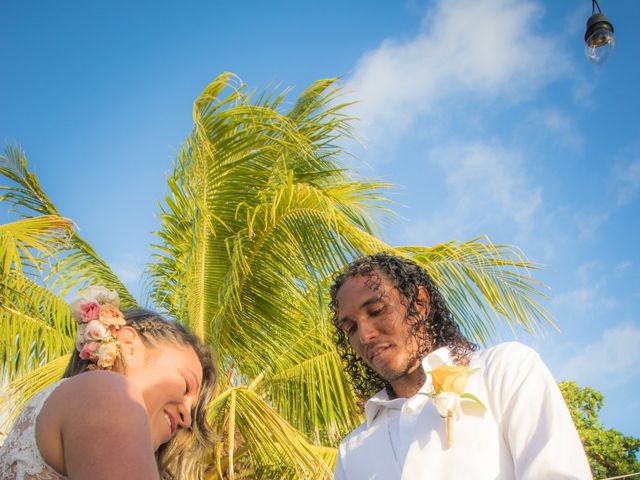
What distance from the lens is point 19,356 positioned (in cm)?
643

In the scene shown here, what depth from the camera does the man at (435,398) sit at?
1.91 meters

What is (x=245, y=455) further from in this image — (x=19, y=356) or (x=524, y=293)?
(x=524, y=293)

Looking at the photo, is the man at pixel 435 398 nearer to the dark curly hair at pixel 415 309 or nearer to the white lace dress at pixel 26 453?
the dark curly hair at pixel 415 309

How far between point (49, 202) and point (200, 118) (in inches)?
104

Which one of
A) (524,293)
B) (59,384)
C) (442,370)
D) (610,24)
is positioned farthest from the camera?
(524,293)

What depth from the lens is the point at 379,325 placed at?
2508 mm

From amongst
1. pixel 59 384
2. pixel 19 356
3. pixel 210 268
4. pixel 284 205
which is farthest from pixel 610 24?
pixel 19 356

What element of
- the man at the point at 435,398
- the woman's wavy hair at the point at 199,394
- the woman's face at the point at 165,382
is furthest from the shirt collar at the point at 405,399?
the woman's face at the point at 165,382

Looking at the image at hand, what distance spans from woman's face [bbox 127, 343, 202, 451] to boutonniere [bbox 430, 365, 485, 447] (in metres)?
0.75

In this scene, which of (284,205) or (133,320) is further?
(284,205)

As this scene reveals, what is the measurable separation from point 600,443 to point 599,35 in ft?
54.0

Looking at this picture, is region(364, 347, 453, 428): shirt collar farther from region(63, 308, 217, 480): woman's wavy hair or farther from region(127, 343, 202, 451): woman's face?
region(127, 343, 202, 451): woman's face

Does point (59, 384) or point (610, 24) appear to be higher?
point (610, 24)

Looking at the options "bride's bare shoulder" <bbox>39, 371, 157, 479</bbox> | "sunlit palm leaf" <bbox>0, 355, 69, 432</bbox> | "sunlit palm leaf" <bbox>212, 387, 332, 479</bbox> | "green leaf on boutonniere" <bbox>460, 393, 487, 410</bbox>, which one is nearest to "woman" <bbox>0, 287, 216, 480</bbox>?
"bride's bare shoulder" <bbox>39, 371, 157, 479</bbox>
